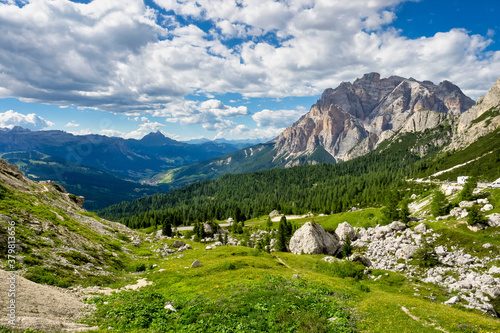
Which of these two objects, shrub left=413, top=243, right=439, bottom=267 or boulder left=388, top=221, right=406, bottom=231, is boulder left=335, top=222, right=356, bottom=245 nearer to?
boulder left=388, top=221, right=406, bottom=231

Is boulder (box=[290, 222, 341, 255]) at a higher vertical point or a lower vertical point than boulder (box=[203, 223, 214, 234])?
higher

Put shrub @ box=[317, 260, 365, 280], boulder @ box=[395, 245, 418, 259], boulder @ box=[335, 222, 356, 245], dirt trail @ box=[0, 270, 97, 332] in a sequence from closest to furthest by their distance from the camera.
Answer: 1. dirt trail @ box=[0, 270, 97, 332]
2. shrub @ box=[317, 260, 365, 280]
3. boulder @ box=[395, 245, 418, 259]
4. boulder @ box=[335, 222, 356, 245]

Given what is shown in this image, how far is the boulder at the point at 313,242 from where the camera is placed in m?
82.1

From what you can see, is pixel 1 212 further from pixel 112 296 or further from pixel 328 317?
pixel 328 317

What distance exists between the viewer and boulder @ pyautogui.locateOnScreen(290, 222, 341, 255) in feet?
269

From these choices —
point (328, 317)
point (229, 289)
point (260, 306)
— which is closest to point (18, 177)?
point (229, 289)

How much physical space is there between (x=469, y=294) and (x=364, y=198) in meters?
154

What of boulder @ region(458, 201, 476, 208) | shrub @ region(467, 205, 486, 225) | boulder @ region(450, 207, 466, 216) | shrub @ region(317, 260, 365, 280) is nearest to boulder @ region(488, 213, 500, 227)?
shrub @ region(467, 205, 486, 225)

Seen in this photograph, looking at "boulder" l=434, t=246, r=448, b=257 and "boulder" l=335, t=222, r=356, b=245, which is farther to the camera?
"boulder" l=335, t=222, r=356, b=245

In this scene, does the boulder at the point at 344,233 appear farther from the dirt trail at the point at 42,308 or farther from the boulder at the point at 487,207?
the dirt trail at the point at 42,308

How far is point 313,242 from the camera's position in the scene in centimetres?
8219

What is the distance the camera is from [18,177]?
75.9 metres

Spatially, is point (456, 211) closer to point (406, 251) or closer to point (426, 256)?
point (406, 251)

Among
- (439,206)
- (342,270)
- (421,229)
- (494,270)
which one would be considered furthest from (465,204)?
(342,270)
